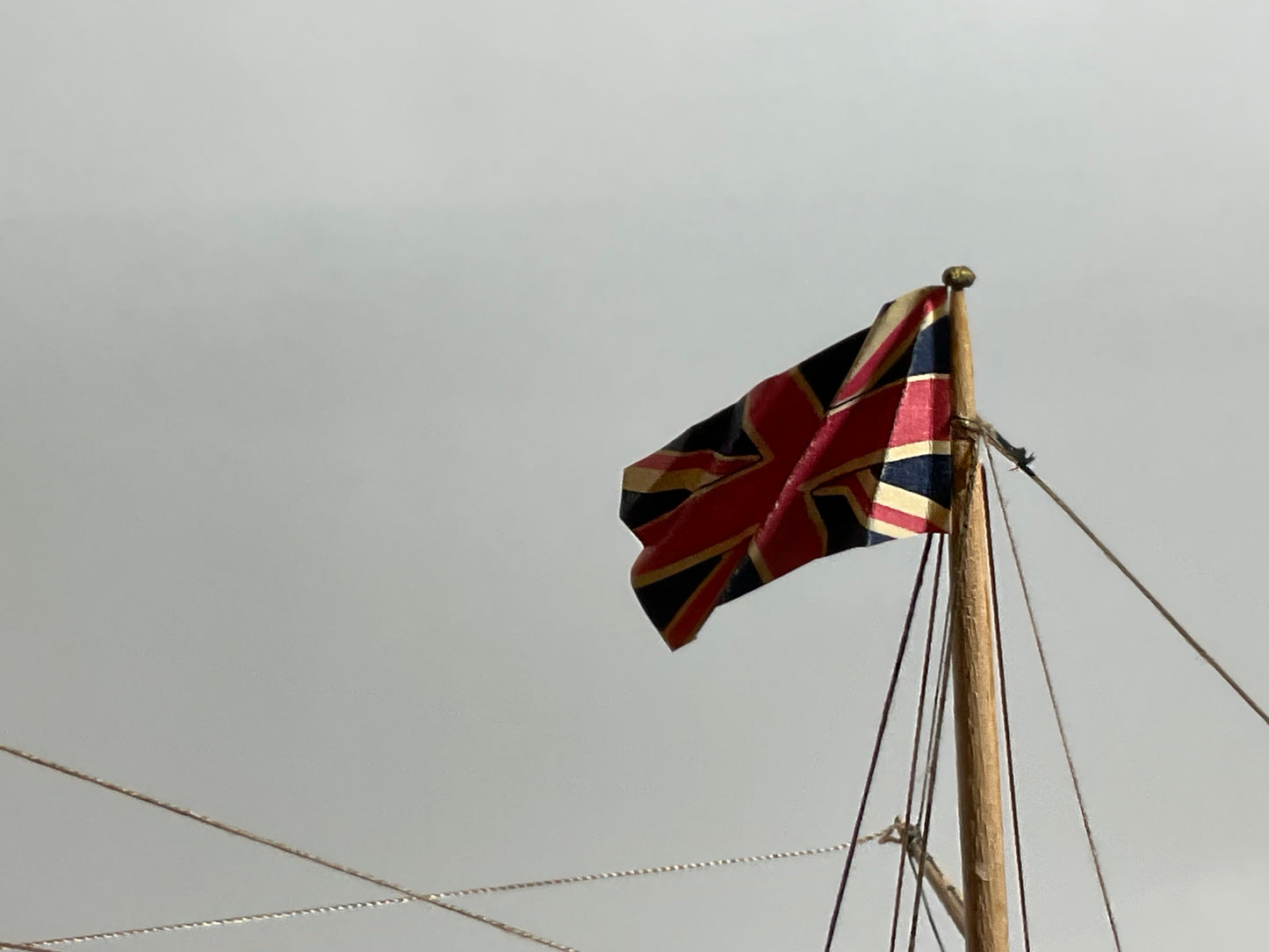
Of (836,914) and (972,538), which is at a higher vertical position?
(972,538)

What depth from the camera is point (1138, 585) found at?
12.8 m

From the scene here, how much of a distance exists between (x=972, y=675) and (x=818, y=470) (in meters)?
2.02

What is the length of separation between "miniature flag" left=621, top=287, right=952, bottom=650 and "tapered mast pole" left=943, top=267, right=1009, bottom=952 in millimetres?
185

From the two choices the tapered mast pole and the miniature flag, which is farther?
the miniature flag

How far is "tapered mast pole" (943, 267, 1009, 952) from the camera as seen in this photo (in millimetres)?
11805

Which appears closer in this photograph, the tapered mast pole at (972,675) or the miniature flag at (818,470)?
the tapered mast pole at (972,675)

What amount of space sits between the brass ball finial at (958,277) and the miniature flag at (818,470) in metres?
0.26

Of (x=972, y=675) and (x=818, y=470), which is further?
(x=818, y=470)

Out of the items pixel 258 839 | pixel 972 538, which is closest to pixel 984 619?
pixel 972 538

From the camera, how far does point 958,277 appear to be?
41.7 feet

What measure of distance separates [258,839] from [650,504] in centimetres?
405

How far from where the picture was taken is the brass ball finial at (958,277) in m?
12.7

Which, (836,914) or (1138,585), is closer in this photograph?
(1138,585)

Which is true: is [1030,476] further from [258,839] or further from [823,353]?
[258,839]
